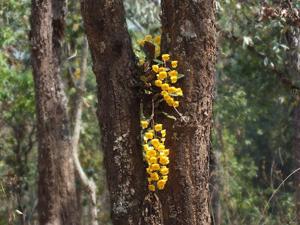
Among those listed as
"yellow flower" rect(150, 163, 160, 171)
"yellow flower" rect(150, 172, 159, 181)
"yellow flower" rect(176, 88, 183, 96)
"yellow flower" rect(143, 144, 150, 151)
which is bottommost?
"yellow flower" rect(150, 172, 159, 181)

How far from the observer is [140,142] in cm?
345

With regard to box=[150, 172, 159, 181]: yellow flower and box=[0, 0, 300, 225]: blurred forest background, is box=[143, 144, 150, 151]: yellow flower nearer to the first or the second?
box=[150, 172, 159, 181]: yellow flower

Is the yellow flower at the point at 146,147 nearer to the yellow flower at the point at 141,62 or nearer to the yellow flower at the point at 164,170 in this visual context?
the yellow flower at the point at 164,170

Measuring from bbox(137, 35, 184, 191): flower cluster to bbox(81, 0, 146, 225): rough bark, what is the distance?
0.19ft

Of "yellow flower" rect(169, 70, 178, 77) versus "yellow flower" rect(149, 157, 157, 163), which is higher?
"yellow flower" rect(169, 70, 178, 77)

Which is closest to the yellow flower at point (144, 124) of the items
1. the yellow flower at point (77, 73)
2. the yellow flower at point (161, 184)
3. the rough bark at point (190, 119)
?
the rough bark at point (190, 119)

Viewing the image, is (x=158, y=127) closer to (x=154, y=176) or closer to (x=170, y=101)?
(x=170, y=101)

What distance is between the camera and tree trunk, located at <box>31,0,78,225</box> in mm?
6941

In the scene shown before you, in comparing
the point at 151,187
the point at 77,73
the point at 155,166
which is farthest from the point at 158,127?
the point at 77,73

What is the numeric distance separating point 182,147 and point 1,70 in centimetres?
684

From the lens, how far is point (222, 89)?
51.5 feet

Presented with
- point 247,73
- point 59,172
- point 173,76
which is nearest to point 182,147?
point 173,76

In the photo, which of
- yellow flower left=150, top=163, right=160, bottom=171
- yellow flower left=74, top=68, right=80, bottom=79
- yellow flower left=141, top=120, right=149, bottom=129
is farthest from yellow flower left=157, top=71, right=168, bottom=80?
yellow flower left=74, top=68, right=80, bottom=79

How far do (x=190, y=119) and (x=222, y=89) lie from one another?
12.4 meters
